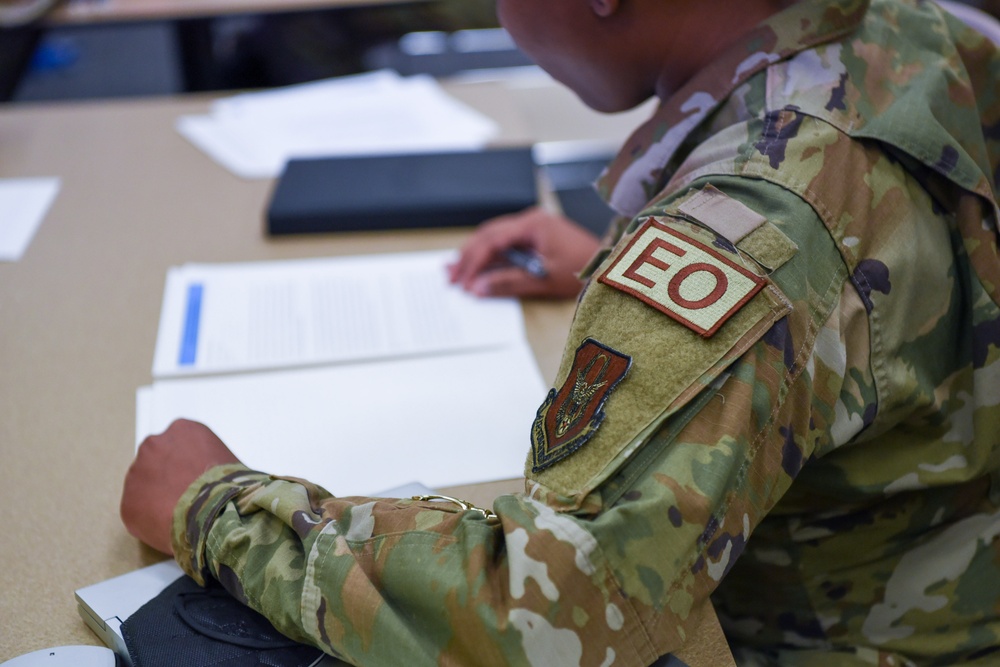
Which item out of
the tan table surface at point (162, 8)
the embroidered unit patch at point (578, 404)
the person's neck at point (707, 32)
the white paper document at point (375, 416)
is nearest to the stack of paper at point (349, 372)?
the white paper document at point (375, 416)

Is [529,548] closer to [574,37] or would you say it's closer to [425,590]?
[425,590]

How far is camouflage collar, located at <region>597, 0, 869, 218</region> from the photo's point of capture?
2.31 feet

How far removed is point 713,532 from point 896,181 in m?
0.29

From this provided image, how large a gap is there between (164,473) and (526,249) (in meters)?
0.54

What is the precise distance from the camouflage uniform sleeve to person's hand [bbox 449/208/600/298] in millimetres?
456

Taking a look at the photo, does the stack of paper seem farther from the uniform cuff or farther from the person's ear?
the person's ear

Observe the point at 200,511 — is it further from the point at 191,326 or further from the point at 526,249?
the point at 526,249

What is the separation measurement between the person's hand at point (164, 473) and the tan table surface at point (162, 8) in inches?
50.6

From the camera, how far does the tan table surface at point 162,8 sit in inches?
68.8

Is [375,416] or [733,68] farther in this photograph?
[375,416]

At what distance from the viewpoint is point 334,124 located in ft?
4.96

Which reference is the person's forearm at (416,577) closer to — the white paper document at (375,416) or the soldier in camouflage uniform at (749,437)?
the soldier in camouflage uniform at (749,437)

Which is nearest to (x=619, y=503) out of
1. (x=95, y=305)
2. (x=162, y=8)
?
(x=95, y=305)

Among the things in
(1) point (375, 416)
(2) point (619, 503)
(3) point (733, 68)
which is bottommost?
(1) point (375, 416)
